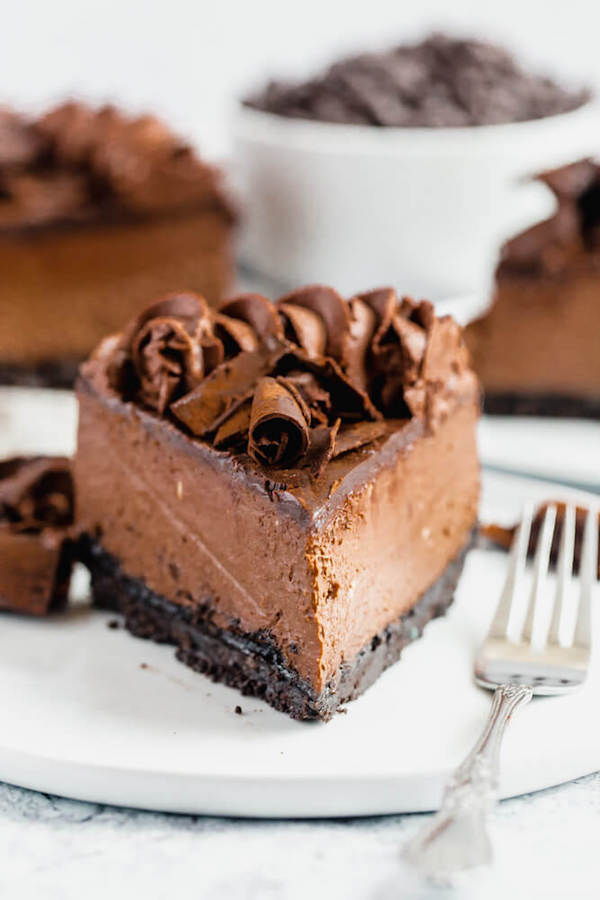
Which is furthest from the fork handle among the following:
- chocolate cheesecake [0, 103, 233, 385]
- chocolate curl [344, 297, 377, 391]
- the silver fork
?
chocolate cheesecake [0, 103, 233, 385]

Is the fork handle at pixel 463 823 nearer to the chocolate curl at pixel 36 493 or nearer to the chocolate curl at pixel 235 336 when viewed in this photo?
the chocolate curl at pixel 235 336

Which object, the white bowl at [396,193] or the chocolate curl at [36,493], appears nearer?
the chocolate curl at [36,493]

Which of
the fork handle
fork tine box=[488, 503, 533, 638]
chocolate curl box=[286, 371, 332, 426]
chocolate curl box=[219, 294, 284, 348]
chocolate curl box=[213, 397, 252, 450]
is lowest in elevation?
fork tine box=[488, 503, 533, 638]

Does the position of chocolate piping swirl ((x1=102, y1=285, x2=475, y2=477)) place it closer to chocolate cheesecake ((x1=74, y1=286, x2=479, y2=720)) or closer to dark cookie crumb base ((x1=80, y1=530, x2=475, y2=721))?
chocolate cheesecake ((x1=74, y1=286, x2=479, y2=720))

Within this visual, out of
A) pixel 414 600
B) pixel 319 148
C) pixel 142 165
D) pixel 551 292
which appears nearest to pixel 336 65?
pixel 319 148

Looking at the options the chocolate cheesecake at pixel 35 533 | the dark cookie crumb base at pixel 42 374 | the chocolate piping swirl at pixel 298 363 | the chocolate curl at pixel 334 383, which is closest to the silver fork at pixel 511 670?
the chocolate piping swirl at pixel 298 363

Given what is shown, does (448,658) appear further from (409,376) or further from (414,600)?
(409,376)
